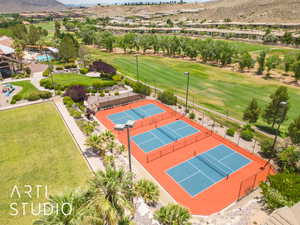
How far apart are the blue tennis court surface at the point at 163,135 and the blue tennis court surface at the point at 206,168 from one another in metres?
4.76

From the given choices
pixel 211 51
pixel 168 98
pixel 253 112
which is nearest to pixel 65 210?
pixel 253 112

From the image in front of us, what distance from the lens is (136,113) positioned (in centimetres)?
3631

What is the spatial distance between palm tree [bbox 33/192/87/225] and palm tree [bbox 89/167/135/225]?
79 cm

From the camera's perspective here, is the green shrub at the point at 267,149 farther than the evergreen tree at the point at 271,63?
No

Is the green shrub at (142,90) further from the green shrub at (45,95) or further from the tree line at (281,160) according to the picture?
the tree line at (281,160)

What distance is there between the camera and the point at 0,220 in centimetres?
1683

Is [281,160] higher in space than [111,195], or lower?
lower

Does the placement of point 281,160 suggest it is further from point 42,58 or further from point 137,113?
point 42,58

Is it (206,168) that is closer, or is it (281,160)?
(281,160)

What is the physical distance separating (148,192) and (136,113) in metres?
19.6

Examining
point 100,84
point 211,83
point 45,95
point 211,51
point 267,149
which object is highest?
point 211,51

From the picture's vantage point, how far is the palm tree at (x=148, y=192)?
18078mm

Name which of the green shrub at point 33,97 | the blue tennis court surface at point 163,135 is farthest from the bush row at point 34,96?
the blue tennis court surface at point 163,135

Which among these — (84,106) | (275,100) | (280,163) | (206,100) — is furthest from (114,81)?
(280,163)
